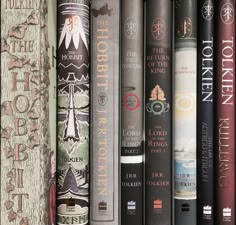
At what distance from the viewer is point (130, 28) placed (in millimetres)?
490

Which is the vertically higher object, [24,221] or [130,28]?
[130,28]

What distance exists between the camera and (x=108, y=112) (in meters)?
0.48

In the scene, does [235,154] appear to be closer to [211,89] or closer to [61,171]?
[211,89]

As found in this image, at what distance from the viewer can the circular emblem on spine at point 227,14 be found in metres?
0.50

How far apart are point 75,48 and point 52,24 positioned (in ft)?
0.12

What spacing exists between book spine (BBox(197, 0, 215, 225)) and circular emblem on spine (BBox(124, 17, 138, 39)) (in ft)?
0.27

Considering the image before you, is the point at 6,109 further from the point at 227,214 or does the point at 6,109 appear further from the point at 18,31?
the point at 227,214

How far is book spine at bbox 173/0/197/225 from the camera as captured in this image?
495 millimetres

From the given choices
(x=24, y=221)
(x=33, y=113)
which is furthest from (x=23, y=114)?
(x=24, y=221)

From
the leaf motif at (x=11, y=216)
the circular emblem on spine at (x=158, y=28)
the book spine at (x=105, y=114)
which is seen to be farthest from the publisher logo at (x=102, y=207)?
the circular emblem on spine at (x=158, y=28)

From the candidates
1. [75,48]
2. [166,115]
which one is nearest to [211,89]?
[166,115]

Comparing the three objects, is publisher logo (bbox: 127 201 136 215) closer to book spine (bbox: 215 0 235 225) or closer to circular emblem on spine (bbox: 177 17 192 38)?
book spine (bbox: 215 0 235 225)

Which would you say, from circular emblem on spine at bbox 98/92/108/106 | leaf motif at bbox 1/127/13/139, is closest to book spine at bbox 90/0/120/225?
circular emblem on spine at bbox 98/92/108/106

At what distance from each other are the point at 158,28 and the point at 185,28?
0.03 metres
